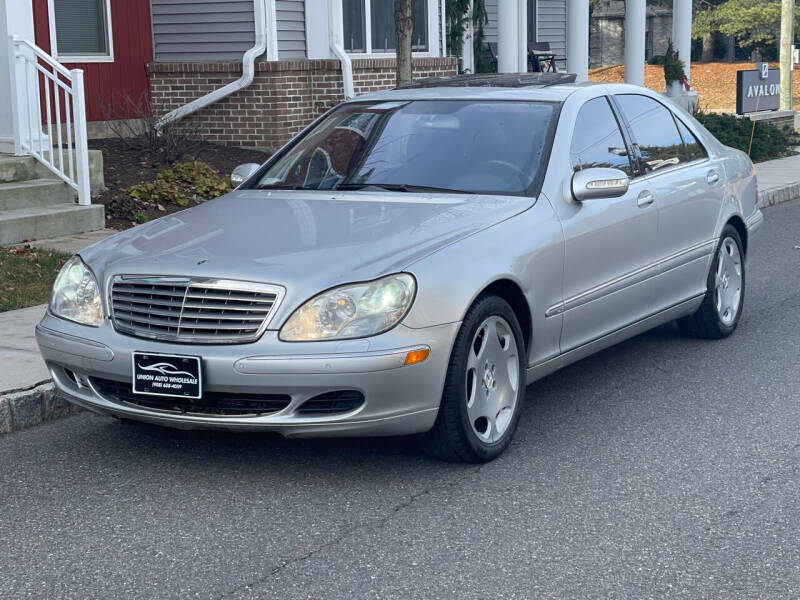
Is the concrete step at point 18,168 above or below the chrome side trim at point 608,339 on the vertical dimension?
above

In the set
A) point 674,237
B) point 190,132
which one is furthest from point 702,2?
point 674,237

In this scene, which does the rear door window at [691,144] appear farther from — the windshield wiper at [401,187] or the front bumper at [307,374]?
the front bumper at [307,374]

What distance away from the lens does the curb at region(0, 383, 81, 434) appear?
19.4ft

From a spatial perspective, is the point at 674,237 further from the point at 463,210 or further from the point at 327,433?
the point at 327,433

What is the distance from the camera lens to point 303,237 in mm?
5242

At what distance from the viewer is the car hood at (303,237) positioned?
16.0 feet

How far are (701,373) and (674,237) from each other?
0.78 meters

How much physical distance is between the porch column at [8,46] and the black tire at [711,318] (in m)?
6.92

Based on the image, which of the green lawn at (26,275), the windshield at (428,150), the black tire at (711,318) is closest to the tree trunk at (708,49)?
Answer: the green lawn at (26,275)

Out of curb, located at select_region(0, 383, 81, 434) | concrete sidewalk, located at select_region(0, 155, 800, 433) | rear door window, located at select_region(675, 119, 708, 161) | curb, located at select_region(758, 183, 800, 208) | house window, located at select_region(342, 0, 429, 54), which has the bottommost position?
curb, located at select_region(758, 183, 800, 208)

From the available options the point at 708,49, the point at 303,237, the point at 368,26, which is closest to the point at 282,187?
the point at 303,237

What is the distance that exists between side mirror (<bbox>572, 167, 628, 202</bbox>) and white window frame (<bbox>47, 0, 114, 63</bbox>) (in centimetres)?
944

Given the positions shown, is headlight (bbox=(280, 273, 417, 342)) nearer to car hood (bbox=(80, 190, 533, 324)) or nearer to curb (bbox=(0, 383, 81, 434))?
car hood (bbox=(80, 190, 533, 324))

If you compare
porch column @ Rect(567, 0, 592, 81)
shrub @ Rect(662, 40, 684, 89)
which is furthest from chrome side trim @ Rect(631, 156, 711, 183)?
shrub @ Rect(662, 40, 684, 89)
